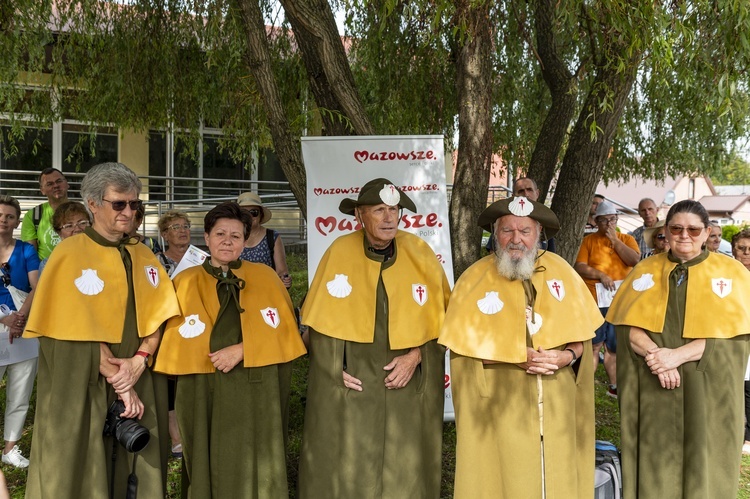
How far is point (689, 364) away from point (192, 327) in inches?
101

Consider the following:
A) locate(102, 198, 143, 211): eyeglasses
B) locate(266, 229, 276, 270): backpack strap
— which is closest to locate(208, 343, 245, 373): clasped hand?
locate(102, 198, 143, 211): eyeglasses

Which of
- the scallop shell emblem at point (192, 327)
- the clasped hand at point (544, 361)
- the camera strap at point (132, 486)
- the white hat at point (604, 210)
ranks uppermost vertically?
the white hat at point (604, 210)

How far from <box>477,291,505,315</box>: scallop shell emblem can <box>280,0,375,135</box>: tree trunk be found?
2.06 meters

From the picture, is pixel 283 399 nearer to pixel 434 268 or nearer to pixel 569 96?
pixel 434 268

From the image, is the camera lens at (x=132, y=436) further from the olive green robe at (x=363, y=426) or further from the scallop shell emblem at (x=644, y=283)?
the scallop shell emblem at (x=644, y=283)

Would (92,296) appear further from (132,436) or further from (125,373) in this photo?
(132,436)

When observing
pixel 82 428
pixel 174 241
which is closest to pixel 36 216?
pixel 174 241

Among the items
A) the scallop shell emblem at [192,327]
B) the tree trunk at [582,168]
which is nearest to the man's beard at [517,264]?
the scallop shell emblem at [192,327]

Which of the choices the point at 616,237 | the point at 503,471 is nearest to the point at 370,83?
the point at 616,237

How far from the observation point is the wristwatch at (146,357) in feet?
11.6

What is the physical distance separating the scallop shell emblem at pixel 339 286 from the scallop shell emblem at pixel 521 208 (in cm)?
92

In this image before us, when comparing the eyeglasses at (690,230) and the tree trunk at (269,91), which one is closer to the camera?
the eyeglasses at (690,230)

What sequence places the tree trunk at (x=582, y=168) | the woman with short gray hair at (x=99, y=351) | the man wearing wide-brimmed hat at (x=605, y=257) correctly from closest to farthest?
the woman with short gray hair at (x=99, y=351), the tree trunk at (x=582, y=168), the man wearing wide-brimmed hat at (x=605, y=257)

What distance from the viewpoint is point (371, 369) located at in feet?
12.2
